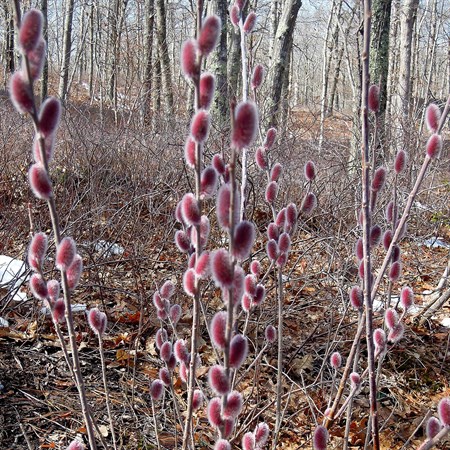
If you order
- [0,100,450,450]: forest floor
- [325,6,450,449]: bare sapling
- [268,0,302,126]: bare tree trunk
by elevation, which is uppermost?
[268,0,302,126]: bare tree trunk

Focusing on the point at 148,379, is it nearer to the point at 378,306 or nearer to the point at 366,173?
the point at 378,306

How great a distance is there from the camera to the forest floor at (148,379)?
214 cm

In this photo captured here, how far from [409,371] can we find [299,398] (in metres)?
0.70

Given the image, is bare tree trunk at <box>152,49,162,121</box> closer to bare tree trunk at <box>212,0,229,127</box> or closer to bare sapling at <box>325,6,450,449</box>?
bare tree trunk at <box>212,0,229,127</box>

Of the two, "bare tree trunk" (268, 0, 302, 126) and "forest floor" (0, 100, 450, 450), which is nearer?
"forest floor" (0, 100, 450, 450)

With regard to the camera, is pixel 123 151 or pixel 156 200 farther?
pixel 123 151

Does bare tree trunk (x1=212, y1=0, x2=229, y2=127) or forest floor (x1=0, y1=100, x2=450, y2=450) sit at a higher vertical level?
bare tree trunk (x1=212, y1=0, x2=229, y2=127)

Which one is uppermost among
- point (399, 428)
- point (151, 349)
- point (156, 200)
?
point (156, 200)

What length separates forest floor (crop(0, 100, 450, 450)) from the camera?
2145 mm

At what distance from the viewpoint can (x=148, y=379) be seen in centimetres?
252

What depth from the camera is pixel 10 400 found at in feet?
7.36

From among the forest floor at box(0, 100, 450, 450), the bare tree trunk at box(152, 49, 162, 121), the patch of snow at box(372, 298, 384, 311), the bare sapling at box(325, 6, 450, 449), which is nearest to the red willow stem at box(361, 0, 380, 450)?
the bare sapling at box(325, 6, 450, 449)

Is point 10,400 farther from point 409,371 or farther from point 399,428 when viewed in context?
point 409,371

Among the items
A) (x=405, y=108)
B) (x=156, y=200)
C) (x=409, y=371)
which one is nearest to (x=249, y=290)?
(x=409, y=371)
